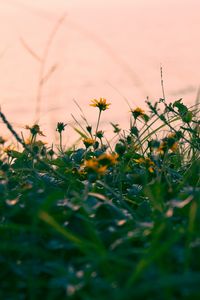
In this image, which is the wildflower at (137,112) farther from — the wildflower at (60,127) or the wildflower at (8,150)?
the wildflower at (8,150)

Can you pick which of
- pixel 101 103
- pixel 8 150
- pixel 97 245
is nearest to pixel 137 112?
pixel 101 103

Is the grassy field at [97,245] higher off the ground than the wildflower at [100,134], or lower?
lower

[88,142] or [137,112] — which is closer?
[137,112]

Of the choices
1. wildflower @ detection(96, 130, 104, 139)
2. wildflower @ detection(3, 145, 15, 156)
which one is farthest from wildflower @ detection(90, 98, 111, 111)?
wildflower @ detection(3, 145, 15, 156)

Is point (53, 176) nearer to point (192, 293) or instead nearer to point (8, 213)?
point (8, 213)

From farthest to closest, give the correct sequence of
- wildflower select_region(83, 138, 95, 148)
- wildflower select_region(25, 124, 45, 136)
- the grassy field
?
wildflower select_region(83, 138, 95, 148), wildflower select_region(25, 124, 45, 136), the grassy field

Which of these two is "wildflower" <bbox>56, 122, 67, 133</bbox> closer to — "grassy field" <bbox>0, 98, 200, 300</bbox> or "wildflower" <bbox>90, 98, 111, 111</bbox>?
"wildflower" <bbox>90, 98, 111, 111</bbox>

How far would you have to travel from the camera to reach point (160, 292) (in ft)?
6.61

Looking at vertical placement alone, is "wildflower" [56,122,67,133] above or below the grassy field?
above

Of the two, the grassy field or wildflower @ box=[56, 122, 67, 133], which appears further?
wildflower @ box=[56, 122, 67, 133]

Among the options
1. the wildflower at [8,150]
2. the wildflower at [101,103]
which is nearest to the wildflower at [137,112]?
the wildflower at [101,103]

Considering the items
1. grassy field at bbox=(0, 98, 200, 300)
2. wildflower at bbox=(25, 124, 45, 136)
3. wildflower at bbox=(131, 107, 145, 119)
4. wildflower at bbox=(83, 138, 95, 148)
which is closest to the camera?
grassy field at bbox=(0, 98, 200, 300)

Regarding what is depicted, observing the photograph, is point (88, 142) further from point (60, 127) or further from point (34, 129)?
point (34, 129)

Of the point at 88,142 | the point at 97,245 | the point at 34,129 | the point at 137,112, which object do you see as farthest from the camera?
the point at 88,142
